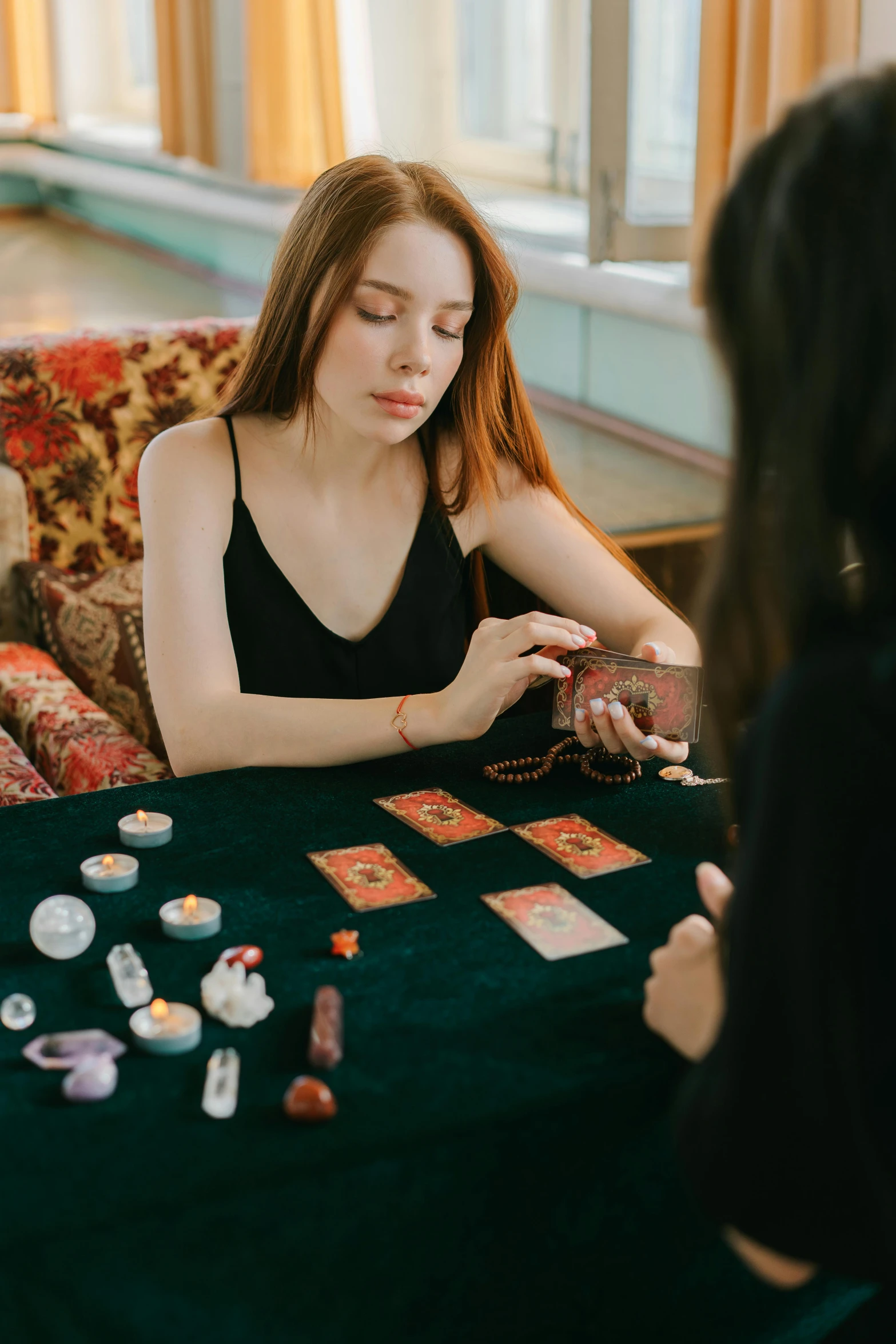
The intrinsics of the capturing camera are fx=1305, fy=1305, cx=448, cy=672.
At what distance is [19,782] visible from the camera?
1942mm

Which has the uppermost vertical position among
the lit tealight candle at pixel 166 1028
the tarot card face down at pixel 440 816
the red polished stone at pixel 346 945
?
the lit tealight candle at pixel 166 1028

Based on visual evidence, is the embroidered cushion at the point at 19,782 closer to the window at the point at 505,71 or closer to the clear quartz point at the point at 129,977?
the clear quartz point at the point at 129,977

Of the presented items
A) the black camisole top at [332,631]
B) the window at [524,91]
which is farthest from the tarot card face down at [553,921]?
the window at [524,91]

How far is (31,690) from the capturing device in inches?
90.4

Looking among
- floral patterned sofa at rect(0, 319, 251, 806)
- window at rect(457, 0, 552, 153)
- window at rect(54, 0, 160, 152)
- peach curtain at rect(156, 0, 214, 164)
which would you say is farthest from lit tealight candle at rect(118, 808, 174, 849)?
window at rect(54, 0, 160, 152)

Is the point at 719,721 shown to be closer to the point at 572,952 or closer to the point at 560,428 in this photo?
the point at 572,952

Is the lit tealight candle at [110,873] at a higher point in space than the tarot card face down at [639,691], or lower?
lower

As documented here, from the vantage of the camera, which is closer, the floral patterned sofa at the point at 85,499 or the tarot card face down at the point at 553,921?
the tarot card face down at the point at 553,921

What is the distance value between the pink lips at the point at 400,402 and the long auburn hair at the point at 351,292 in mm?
109

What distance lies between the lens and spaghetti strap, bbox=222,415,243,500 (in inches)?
71.6

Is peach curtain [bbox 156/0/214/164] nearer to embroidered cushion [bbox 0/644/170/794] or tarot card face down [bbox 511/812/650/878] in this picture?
embroidered cushion [bbox 0/644/170/794]

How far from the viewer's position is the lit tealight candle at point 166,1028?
98 cm

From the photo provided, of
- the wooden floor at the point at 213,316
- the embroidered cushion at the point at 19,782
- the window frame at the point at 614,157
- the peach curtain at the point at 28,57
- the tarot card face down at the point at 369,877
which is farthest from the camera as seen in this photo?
the peach curtain at the point at 28,57

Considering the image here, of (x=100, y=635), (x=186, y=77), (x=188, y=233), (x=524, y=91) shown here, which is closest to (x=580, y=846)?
(x=100, y=635)
